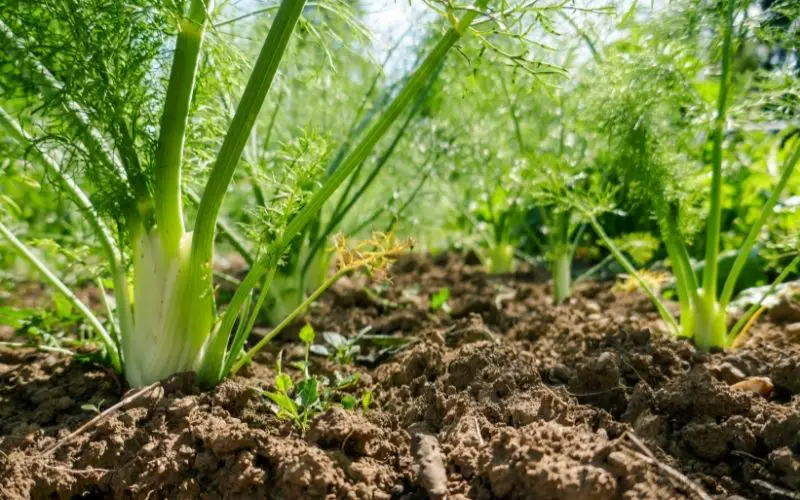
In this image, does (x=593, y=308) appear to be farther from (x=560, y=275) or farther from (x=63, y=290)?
(x=63, y=290)

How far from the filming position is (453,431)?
1.38m

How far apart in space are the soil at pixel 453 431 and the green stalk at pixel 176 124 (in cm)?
33

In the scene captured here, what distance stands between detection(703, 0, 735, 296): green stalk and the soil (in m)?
0.20

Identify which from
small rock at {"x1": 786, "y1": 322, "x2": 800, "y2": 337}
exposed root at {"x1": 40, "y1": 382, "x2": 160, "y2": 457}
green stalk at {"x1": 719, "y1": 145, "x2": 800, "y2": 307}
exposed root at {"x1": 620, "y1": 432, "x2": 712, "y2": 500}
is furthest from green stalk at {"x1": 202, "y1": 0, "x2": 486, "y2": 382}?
small rock at {"x1": 786, "y1": 322, "x2": 800, "y2": 337}

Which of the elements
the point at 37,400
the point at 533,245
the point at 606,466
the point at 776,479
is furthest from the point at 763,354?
the point at 533,245

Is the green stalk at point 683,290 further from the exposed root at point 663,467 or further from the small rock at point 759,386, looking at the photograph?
the exposed root at point 663,467

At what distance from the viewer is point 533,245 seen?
3.92 metres

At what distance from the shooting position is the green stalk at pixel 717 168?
175 centimetres

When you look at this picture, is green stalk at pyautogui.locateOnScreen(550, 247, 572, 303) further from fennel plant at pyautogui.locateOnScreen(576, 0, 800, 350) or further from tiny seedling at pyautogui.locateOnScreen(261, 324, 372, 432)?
tiny seedling at pyautogui.locateOnScreen(261, 324, 372, 432)

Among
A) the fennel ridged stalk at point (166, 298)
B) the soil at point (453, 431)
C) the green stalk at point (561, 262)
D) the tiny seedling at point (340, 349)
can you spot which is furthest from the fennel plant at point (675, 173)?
the fennel ridged stalk at point (166, 298)

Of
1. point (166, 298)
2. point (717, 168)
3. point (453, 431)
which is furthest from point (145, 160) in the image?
point (717, 168)

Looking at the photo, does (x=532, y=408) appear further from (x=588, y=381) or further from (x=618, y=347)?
(x=618, y=347)

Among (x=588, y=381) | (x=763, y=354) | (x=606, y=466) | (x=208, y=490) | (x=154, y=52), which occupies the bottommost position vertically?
(x=208, y=490)

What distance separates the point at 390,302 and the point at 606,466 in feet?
4.96
